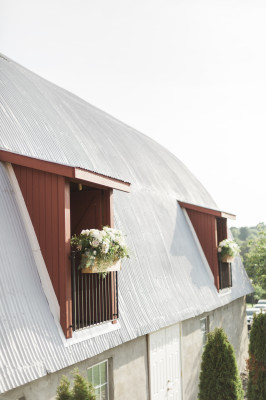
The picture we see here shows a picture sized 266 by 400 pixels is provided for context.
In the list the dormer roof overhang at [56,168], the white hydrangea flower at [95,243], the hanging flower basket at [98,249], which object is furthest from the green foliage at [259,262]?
the white hydrangea flower at [95,243]

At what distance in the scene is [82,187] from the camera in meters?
9.15

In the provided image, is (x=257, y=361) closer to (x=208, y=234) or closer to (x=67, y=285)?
(x=208, y=234)

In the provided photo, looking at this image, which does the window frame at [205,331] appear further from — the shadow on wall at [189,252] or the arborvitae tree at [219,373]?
the arborvitae tree at [219,373]

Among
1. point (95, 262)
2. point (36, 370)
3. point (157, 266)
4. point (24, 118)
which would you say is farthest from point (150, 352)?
point (24, 118)

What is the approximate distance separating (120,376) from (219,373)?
2981mm

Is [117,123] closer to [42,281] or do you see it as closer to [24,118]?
[24,118]

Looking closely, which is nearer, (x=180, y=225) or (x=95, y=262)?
(x=95, y=262)

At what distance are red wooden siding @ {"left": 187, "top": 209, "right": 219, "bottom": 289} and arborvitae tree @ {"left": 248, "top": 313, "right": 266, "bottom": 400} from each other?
7.02ft

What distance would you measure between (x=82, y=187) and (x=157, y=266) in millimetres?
3827

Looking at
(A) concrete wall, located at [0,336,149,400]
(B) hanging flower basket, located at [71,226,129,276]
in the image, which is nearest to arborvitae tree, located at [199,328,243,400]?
(A) concrete wall, located at [0,336,149,400]

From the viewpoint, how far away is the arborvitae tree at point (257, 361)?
1255 cm

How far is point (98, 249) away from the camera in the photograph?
311 inches

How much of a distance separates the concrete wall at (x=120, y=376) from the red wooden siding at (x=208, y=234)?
5.35m

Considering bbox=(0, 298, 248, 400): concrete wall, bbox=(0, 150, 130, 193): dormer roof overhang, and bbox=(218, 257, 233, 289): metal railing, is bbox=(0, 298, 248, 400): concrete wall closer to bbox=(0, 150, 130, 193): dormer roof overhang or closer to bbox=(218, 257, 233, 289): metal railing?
bbox=(218, 257, 233, 289): metal railing
